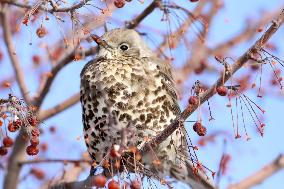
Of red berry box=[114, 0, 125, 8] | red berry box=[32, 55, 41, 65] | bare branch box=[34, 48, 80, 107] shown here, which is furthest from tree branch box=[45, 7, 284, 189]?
red berry box=[32, 55, 41, 65]

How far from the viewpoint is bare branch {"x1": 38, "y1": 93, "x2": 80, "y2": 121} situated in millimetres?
5488

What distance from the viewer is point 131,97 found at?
5164 millimetres

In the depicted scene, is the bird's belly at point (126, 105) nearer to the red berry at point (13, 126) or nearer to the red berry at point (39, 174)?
the red berry at point (39, 174)

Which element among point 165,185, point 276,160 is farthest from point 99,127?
point 276,160

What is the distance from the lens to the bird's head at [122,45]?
574cm

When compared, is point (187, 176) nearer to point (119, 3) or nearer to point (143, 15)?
point (143, 15)

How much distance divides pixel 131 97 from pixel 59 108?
78 cm

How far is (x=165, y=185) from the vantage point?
3982 millimetres

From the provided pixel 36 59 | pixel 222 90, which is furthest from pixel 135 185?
pixel 36 59

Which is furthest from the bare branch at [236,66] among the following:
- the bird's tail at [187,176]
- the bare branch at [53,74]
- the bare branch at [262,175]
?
the bare branch at [262,175]

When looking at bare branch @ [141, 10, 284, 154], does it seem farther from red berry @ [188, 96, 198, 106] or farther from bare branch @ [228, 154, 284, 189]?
bare branch @ [228, 154, 284, 189]

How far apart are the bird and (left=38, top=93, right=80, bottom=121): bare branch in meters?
0.25

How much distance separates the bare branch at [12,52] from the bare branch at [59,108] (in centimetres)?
22

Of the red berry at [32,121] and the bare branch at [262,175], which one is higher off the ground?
the bare branch at [262,175]
